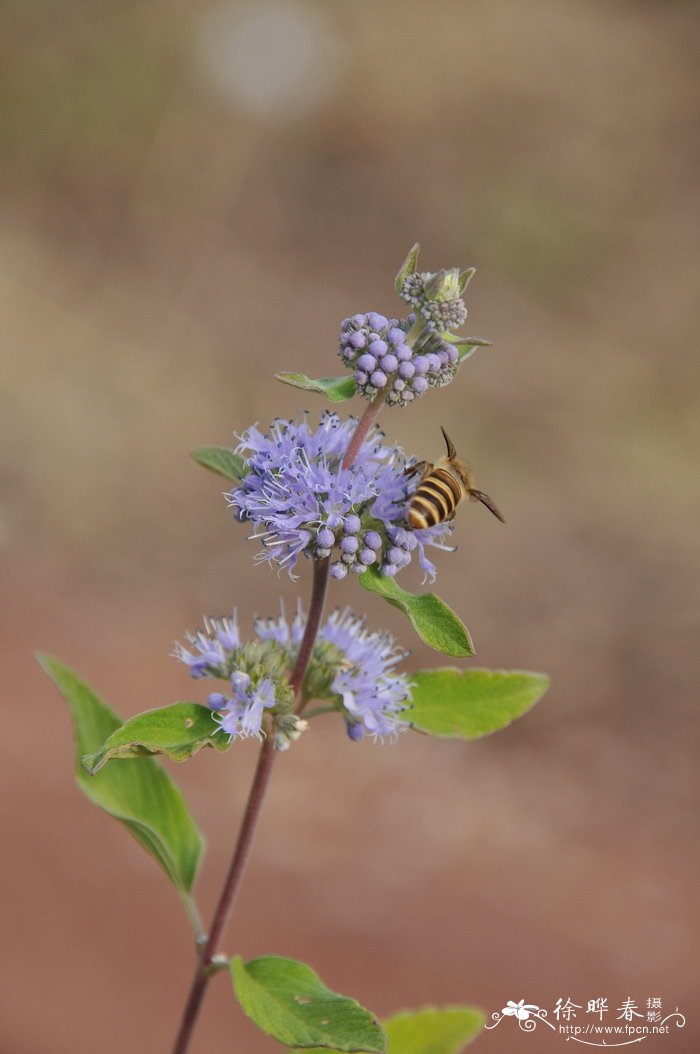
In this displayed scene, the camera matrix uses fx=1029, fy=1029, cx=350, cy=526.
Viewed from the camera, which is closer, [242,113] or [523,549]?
[523,549]

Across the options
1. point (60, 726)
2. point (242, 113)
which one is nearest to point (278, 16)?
point (242, 113)

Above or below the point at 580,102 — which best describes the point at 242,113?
below

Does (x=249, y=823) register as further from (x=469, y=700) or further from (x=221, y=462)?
(x=221, y=462)

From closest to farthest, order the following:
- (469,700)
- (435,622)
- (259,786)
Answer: (435,622) → (259,786) → (469,700)

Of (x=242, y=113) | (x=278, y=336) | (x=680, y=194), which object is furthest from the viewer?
(x=680, y=194)

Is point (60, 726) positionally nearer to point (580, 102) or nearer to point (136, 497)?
point (136, 497)

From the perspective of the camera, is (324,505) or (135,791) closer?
(324,505)

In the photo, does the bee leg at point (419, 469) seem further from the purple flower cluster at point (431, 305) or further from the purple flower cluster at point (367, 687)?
the purple flower cluster at point (367, 687)

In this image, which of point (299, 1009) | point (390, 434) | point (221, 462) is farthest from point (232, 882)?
point (390, 434)
